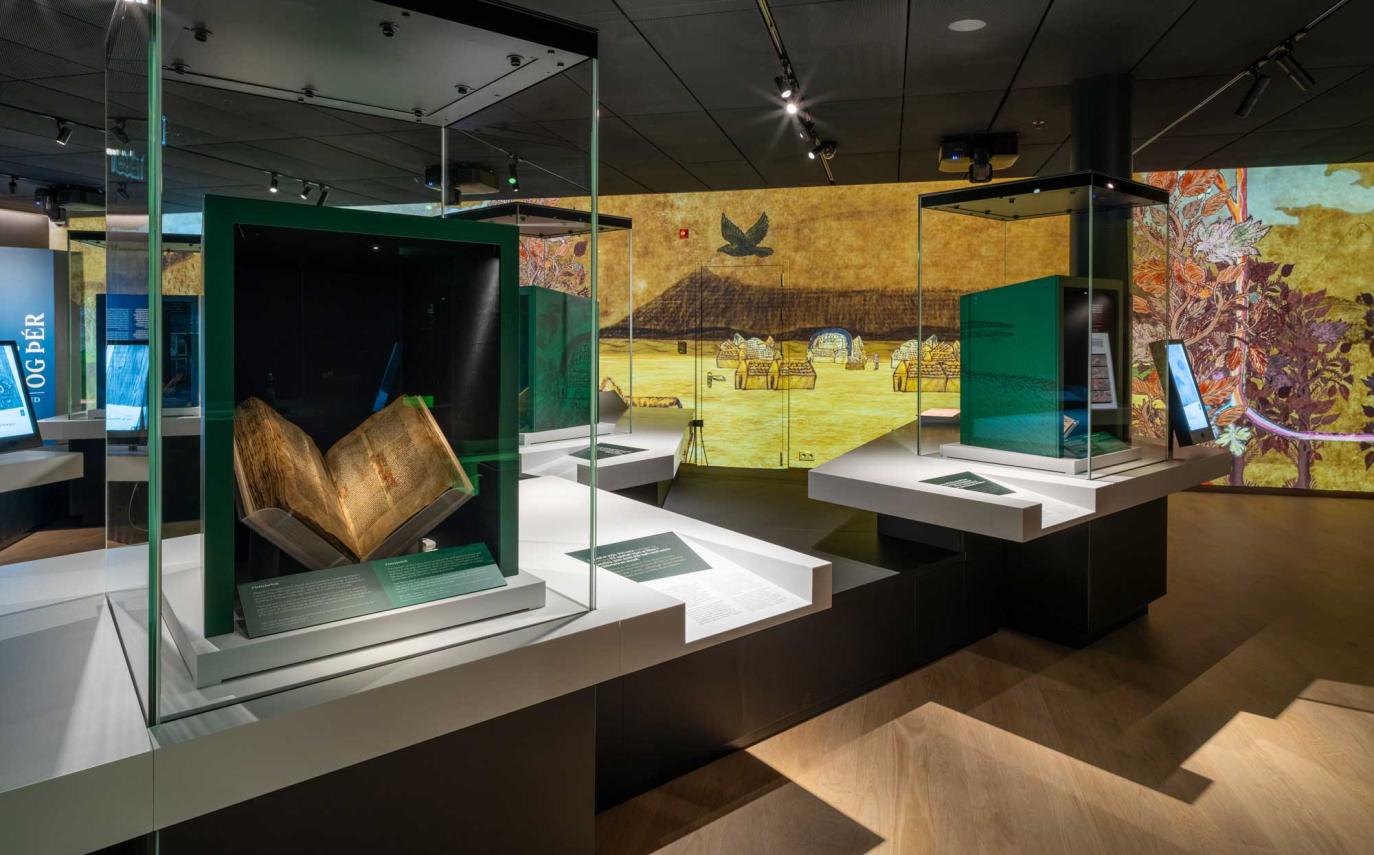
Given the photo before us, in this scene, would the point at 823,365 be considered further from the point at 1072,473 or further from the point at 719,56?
the point at 1072,473

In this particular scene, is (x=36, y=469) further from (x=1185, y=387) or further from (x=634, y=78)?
(x=1185, y=387)

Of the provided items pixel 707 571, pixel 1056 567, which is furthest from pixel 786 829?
pixel 1056 567

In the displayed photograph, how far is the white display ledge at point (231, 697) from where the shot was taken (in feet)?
2.79

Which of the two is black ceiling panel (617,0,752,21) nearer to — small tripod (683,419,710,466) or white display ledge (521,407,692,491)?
white display ledge (521,407,692,491)

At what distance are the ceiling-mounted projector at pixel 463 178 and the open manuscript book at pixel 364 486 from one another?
48 cm

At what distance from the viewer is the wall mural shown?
677 centimetres

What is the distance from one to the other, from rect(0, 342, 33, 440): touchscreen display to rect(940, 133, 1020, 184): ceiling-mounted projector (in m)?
5.38

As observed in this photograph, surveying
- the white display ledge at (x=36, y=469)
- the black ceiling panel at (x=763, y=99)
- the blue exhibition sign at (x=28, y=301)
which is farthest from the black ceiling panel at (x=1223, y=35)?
the blue exhibition sign at (x=28, y=301)

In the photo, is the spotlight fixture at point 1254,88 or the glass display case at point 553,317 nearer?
the glass display case at point 553,317

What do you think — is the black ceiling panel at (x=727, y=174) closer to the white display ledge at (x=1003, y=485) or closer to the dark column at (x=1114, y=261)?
the dark column at (x=1114, y=261)

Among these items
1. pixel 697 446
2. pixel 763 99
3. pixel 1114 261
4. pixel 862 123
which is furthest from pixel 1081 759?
pixel 697 446

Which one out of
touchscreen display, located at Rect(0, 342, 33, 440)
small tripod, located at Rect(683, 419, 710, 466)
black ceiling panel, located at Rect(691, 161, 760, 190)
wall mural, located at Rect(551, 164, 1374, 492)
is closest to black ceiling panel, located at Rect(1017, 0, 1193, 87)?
black ceiling panel, located at Rect(691, 161, 760, 190)

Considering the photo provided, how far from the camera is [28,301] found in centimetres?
537

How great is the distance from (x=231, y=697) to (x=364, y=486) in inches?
13.1
